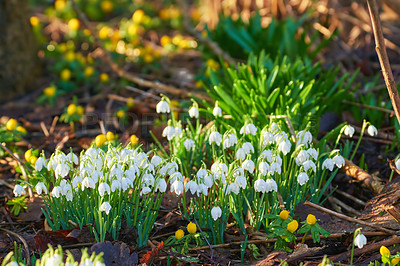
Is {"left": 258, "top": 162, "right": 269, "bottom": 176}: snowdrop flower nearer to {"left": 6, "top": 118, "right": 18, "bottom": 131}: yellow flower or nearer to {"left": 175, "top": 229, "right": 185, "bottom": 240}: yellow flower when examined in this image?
{"left": 175, "top": 229, "right": 185, "bottom": 240}: yellow flower

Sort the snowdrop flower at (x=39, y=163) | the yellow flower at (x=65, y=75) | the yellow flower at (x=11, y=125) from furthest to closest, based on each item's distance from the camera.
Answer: the yellow flower at (x=65, y=75) → the yellow flower at (x=11, y=125) → the snowdrop flower at (x=39, y=163)

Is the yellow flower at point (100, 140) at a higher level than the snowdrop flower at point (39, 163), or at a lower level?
lower

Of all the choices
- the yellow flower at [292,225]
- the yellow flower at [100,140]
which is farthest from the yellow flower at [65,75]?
the yellow flower at [292,225]

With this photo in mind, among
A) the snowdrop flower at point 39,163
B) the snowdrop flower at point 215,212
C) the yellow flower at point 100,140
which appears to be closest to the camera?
the snowdrop flower at point 215,212

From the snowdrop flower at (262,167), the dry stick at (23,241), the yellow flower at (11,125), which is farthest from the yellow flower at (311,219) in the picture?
the yellow flower at (11,125)

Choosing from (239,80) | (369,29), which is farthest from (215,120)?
(369,29)

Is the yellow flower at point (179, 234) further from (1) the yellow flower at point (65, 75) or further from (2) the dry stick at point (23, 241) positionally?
(1) the yellow flower at point (65, 75)

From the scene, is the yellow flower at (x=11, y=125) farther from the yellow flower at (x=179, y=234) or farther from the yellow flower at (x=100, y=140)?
the yellow flower at (x=179, y=234)

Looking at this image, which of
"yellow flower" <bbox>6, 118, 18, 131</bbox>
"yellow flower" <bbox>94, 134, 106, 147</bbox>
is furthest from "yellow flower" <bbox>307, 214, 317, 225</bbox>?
"yellow flower" <bbox>6, 118, 18, 131</bbox>

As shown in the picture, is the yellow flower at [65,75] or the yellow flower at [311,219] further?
the yellow flower at [65,75]

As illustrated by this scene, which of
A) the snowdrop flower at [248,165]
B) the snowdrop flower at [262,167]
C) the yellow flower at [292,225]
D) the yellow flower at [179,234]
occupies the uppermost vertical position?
the snowdrop flower at [262,167]

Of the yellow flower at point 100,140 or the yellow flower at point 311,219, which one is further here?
the yellow flower at point 100,140

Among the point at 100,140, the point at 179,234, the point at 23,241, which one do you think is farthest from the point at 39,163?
the point at 100,140

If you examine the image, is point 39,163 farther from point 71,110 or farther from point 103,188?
point 71,110
